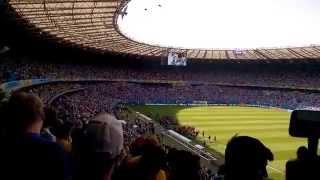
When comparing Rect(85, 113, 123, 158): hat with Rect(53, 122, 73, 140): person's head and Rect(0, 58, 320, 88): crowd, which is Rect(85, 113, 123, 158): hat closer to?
Rect(53, 122, 73, 140): person's head

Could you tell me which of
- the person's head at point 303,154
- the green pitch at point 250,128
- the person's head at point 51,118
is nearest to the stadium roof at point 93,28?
the green pitch at point 250,128

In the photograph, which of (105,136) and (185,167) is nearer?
(105,136)

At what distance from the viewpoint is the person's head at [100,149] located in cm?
319

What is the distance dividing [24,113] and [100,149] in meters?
0.59

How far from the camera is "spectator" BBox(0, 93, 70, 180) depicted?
9.93 ft

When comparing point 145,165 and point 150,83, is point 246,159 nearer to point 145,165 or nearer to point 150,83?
point 145,165

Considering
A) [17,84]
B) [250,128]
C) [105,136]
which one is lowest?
[250,128]

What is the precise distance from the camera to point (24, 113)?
3285 millimetres

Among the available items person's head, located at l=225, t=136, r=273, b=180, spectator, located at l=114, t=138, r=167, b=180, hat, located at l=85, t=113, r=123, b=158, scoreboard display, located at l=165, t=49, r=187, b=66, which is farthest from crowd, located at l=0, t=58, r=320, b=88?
person's head, located at l=225, t=136, r=273, b=180

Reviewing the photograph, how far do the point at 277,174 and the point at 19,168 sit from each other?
21.7m

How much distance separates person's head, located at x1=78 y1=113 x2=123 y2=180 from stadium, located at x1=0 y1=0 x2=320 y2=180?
0.03 meters

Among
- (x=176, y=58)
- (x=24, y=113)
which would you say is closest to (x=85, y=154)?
(x=24, y=113)

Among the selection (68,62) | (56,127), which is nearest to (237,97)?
(68,62)

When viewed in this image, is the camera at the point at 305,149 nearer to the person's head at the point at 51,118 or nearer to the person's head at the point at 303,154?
the person's head at the point at 303,154
